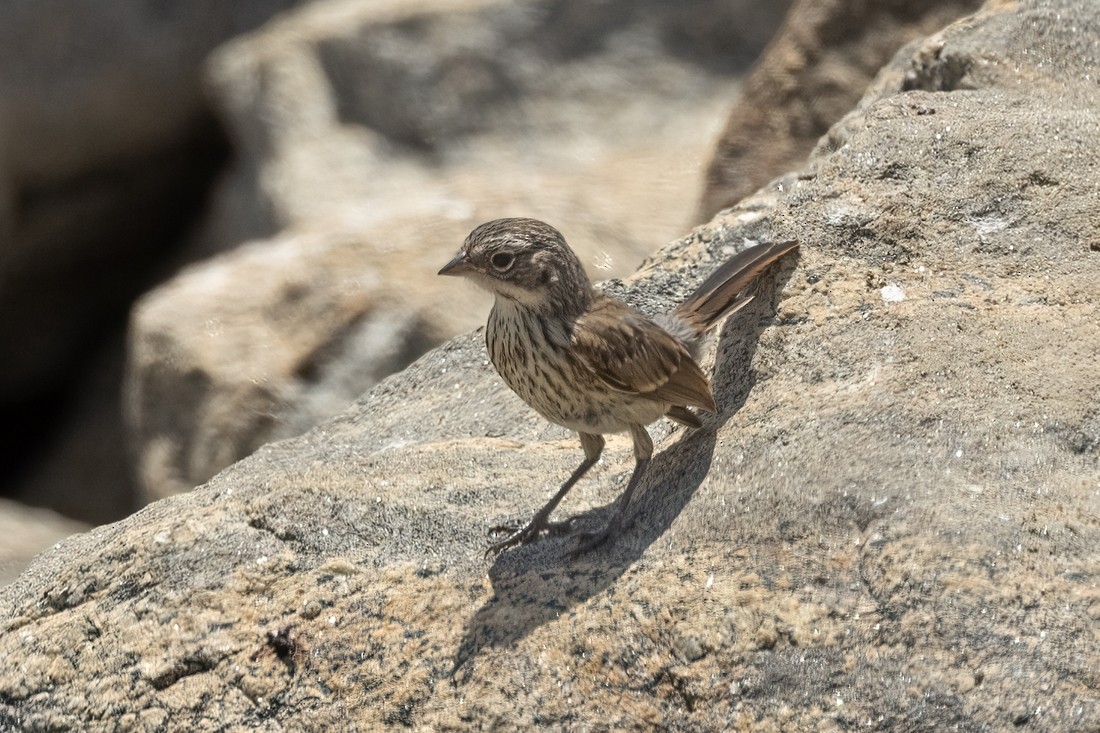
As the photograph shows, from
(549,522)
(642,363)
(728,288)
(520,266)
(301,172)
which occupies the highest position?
(520,266)

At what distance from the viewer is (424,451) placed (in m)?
4.82

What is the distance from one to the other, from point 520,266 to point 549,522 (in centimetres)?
87

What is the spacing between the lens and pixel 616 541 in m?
4.05

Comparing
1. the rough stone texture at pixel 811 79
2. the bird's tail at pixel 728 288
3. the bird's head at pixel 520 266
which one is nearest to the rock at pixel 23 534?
the bird's head at pixel 520 266

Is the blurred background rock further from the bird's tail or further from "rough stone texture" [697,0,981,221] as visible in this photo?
the bird's tail

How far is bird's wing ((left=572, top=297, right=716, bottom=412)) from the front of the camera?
14.0 feet

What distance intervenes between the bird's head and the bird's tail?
1.33ft

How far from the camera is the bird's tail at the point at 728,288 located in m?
4.41

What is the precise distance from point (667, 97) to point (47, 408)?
20.7 ft

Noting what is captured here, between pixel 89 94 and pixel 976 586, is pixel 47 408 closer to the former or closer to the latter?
pixel 89 94

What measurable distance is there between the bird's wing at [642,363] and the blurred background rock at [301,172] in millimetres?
3432

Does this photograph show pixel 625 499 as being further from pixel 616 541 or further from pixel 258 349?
pixel 258 349

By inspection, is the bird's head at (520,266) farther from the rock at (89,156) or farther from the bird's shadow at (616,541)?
the rock at (89,156)

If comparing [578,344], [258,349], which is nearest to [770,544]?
[578,344]
